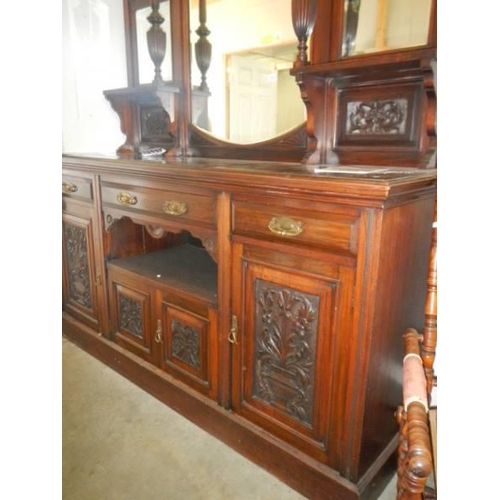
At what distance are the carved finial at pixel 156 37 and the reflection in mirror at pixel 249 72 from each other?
168mm

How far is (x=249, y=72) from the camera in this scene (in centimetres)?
165

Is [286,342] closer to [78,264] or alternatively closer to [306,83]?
[306,83]

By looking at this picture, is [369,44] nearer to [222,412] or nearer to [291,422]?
[291,422]

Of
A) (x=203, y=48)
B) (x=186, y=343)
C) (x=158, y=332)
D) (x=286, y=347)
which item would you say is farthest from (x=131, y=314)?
(x=203, y=48)

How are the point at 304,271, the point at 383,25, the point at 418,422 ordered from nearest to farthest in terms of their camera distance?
the point at 418,422, the point at 304,271, the point at 383,25

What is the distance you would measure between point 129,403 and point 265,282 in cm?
92

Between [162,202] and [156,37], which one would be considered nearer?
[162,202]

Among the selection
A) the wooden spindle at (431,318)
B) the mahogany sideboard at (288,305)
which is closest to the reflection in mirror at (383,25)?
the mahogany sideboard at (288,305)

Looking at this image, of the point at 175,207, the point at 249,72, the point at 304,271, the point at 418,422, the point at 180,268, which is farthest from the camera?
the point at 180,268

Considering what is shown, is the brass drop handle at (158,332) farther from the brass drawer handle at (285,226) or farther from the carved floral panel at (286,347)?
the brass drawer handle at (285,226)

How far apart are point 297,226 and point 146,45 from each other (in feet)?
4.91

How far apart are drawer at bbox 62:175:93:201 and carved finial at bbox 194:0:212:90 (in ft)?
2.25

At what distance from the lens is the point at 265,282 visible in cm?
122
